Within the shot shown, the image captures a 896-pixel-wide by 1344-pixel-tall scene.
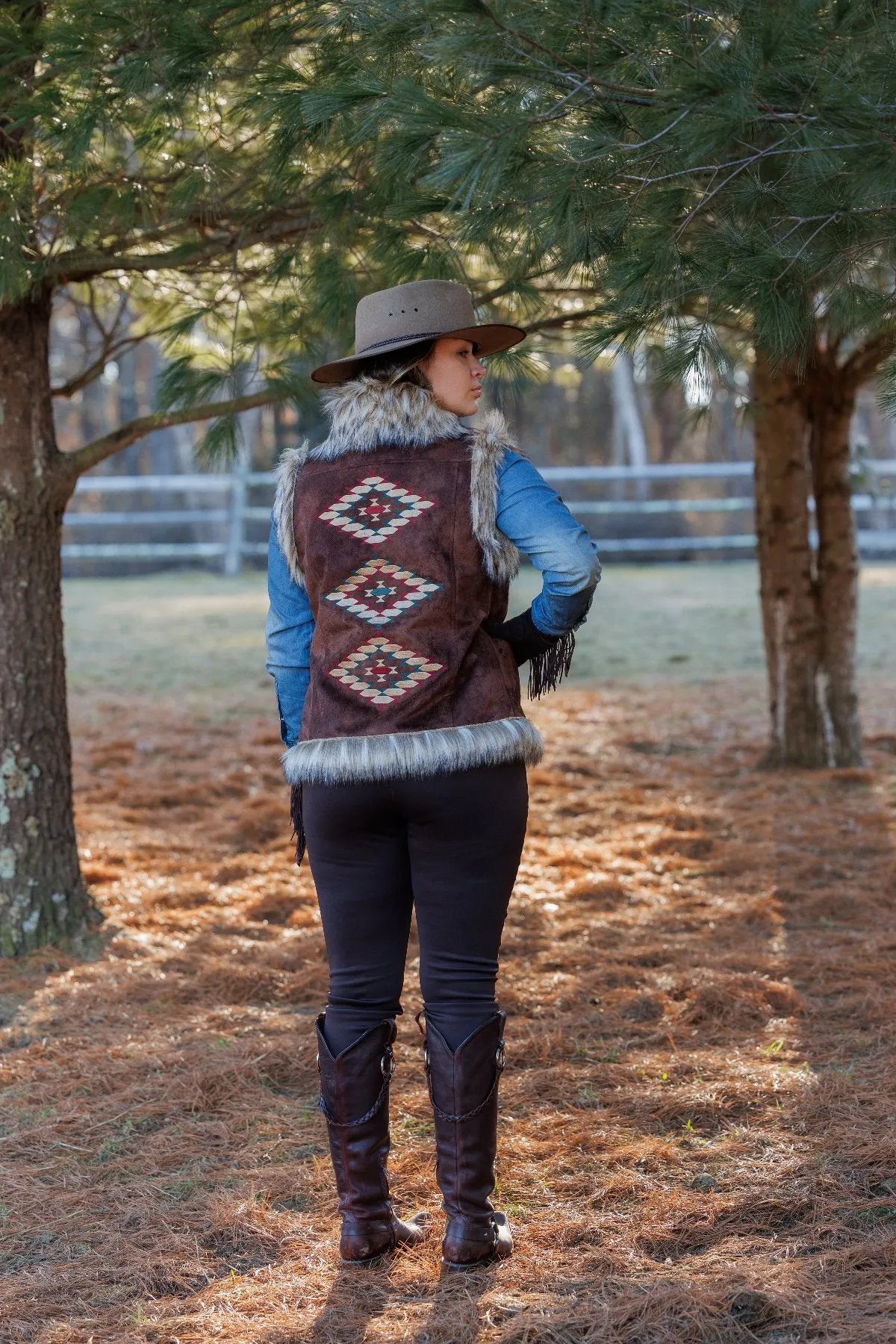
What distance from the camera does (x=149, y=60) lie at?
3.42 metres

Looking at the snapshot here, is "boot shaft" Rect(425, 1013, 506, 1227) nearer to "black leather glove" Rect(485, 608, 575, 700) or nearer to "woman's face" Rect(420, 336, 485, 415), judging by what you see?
"black leather glove" Rect(485, 608, 575, 700)

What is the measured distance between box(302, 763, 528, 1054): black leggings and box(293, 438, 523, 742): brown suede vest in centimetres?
13

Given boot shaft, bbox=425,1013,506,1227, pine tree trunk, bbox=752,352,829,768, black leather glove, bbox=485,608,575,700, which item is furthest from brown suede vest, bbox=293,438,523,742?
pine tree trunk, bbox=752,352,829,768

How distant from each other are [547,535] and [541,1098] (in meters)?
1.62

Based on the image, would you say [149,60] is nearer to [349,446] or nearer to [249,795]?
[349,446]

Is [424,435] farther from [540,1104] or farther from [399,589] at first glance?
[540,1104]

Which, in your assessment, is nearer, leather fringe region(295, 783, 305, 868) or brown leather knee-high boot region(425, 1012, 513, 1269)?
brown leather knee-high boot region(425, 1012, 513, 1269)

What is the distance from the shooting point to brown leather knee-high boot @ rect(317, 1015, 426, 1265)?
262 cm

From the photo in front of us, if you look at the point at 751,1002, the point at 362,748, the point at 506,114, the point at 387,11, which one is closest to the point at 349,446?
the point at 362,748

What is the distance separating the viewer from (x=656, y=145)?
2871mm

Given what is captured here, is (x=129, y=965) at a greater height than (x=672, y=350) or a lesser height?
lesser

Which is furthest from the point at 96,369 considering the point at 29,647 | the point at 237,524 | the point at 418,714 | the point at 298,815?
the point at 237,524

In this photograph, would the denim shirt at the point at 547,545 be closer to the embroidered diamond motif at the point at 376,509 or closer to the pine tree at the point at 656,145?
the embroidered diamond motif at the point at 376,509

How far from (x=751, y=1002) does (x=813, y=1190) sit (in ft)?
3.85
